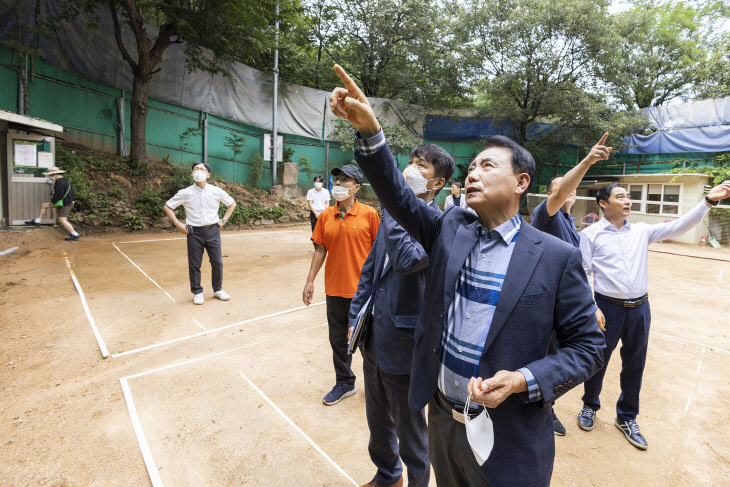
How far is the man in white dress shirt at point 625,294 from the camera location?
300 centimetres

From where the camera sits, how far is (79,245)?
8789 mm

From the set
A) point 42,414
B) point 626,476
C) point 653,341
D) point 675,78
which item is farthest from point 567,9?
point 42,414

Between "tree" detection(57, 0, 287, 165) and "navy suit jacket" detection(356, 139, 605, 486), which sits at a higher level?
"tree" detection(57, 0, 287, 165)

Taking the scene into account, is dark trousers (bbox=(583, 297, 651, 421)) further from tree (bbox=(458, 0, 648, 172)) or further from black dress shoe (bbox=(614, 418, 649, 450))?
tree (bbox=(458, 0, 648, 172))

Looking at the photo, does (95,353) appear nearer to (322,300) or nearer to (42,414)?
(42,414)

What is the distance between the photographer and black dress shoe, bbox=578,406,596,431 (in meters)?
3.09

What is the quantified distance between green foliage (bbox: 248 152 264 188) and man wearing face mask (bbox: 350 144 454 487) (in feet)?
48.8

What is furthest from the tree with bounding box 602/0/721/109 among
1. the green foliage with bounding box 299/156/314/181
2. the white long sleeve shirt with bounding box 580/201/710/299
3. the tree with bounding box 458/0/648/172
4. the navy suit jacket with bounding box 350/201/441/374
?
the navy suit jacket with bounding box 350/201/441/374

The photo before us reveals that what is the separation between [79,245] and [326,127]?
11.8 m

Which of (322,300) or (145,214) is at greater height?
(145,214)

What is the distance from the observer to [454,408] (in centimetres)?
145

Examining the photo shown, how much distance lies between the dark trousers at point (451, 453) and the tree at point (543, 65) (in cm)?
1873

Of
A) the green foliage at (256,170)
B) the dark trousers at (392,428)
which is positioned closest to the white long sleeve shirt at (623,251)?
the dark trousers at (392,428)

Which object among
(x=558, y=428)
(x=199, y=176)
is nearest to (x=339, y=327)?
(x=558, y=428)
